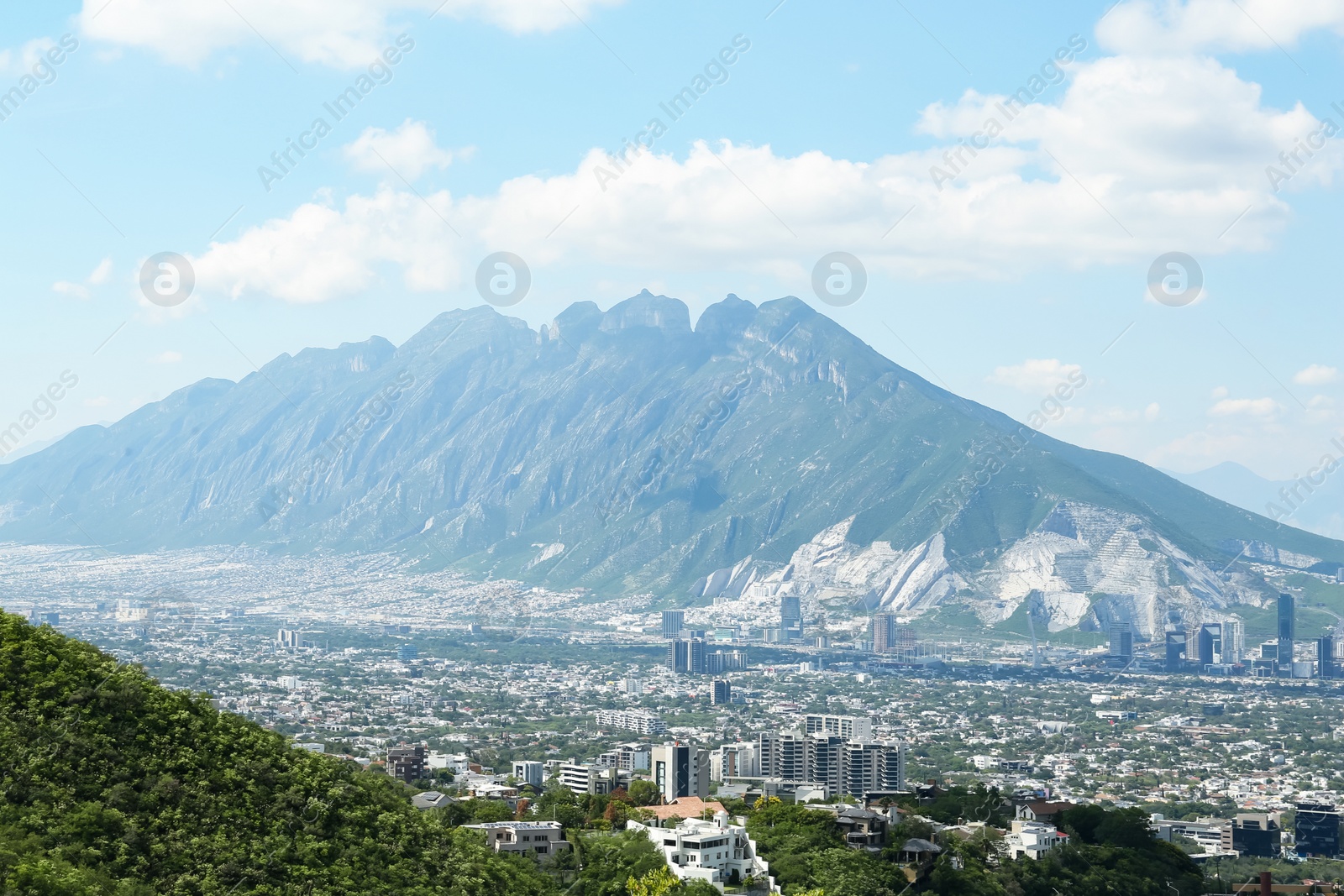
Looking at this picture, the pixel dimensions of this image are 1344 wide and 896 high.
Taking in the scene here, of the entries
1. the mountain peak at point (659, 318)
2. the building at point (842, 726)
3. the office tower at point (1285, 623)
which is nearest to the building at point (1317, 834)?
the building at point (842, 726)

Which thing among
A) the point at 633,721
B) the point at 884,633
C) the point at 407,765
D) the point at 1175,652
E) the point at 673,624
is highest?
the point at 673,624

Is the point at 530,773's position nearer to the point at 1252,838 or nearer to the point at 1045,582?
the point at 1252,838

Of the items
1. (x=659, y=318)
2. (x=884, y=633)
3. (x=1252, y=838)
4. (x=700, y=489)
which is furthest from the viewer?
(x=659, y=318)

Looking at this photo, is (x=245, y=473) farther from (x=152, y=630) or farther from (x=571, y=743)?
(x=571, y=743)

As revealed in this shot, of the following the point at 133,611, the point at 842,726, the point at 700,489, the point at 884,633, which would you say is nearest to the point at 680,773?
the point at 842,726

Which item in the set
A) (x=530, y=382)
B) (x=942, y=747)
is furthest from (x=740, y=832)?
(x=530, y=382)

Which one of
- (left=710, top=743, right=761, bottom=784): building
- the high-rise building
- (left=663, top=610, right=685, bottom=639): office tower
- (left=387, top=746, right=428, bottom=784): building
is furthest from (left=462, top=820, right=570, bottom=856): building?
(left=663, top=610, right=685, bottom=639): office tower
